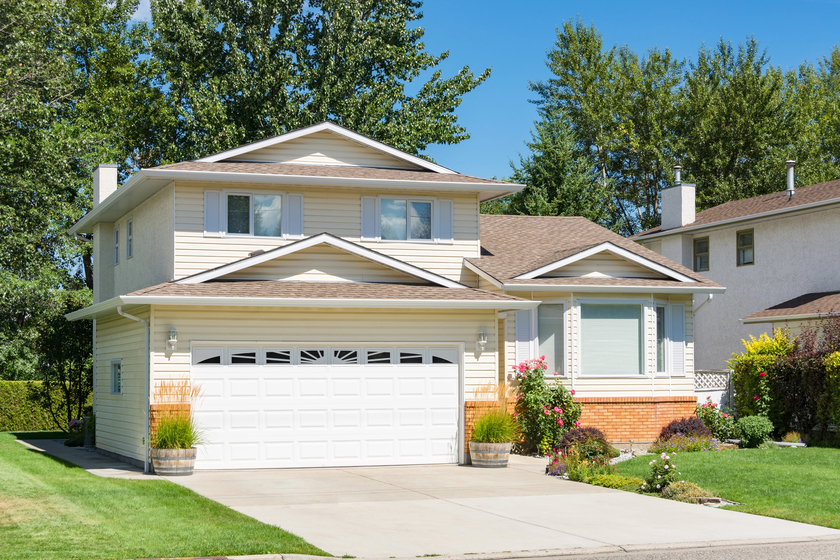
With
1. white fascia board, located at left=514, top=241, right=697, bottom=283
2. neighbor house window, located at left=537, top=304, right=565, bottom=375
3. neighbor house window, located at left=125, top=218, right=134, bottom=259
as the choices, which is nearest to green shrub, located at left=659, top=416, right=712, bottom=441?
neighbor house window, located at left=537, top=304, right=565, bottom=375

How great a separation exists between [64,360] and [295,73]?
1465 centimetres

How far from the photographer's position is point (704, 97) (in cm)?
4441

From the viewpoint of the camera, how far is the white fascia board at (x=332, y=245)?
1850 centimetres

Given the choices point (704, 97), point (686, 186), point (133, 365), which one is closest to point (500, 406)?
point (133, 365)

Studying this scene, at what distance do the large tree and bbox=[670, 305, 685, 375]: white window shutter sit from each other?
50.3 ft

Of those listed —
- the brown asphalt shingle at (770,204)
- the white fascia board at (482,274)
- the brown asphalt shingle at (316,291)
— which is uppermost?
the brown asphalt shingle at (770,204)

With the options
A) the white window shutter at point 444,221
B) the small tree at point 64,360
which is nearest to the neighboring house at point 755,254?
the white window shutter at point 444,221

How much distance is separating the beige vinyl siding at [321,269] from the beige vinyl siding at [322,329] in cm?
122

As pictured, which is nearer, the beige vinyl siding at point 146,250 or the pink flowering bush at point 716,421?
the beige vinyl siding at point 146,250

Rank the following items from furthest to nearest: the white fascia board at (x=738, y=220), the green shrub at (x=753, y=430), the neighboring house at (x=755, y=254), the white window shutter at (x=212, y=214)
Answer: the neighboring house at (x=755, y=254) → the white fascia board at (x=738, y=220) → the green shrub at (x=753, y=430) → the white window shutter at (x=212, y=214)

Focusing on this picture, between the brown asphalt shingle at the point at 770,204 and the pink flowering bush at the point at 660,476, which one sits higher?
the brown asphalt shingle at the point at 770,204

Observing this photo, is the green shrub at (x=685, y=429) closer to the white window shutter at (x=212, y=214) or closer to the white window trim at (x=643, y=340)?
the white window trim at (x=643, y=340)

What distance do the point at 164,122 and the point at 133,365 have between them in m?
21.5

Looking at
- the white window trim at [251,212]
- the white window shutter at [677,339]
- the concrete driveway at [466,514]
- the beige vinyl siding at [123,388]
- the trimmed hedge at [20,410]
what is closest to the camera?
the concrete driveway at [466,514]
